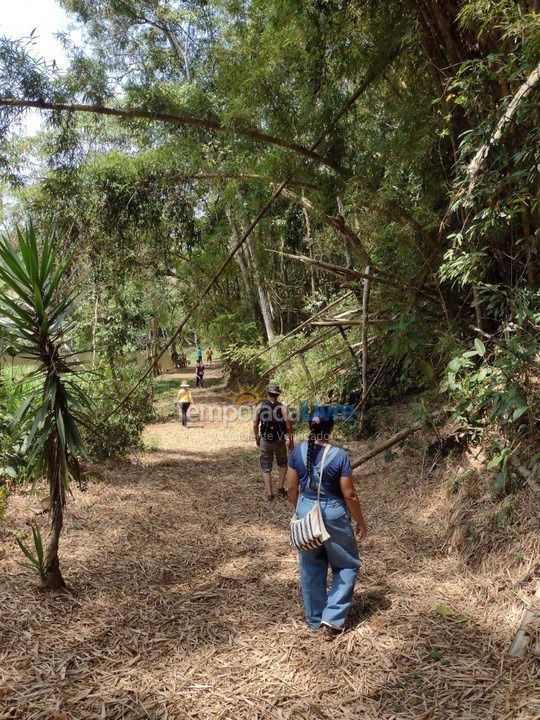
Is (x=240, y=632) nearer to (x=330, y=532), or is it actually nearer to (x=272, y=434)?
(x=330, y=532)

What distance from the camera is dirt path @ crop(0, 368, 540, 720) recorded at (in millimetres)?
2416

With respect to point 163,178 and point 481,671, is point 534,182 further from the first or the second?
point 163,178

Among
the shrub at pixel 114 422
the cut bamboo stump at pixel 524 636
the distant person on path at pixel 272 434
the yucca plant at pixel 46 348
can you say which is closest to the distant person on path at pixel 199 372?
the shrub at pixel 114 422

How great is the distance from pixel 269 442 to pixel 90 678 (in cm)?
340

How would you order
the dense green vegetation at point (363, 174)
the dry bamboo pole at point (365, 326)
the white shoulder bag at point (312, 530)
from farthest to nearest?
the dry bamboo pole at point (365, 326), the dense green vegetation at point (363, 174), the white shoulder bag at point (312, 530)

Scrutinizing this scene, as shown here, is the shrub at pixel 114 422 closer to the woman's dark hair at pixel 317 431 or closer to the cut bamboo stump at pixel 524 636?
the woman's dark hair at pixel 317 431

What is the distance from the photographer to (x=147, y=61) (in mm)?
11375

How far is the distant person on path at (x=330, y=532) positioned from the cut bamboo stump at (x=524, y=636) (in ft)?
2.84

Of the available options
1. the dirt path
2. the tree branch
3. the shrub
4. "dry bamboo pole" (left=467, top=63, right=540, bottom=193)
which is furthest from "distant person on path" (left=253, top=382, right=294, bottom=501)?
"dry bamboo pole" (left=467, top=63, right=540, bottom=193)

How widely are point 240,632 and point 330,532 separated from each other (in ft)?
2.73

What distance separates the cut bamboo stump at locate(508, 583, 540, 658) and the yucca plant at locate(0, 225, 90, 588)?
2694mm

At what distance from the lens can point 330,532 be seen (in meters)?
2.98

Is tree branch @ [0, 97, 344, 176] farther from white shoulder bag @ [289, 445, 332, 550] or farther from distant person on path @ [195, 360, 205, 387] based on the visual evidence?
distant person on path @ [195, 360, 205, 387]

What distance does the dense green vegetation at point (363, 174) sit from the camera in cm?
387
